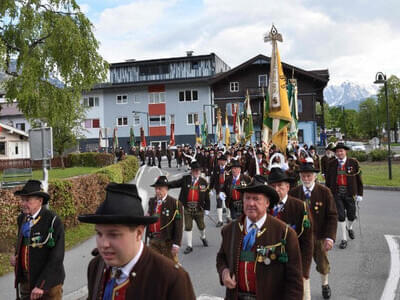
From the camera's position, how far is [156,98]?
56000mm

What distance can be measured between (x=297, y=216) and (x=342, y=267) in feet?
10.2

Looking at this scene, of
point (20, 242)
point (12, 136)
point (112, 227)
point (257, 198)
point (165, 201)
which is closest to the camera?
point (112, 227)

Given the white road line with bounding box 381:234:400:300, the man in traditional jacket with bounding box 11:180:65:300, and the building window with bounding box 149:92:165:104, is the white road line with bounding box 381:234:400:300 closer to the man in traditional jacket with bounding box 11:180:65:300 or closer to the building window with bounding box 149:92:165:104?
the man in traditional jacket with bounding box 11:180:65:300

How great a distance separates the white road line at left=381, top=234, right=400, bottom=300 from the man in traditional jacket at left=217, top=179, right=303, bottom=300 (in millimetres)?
3027

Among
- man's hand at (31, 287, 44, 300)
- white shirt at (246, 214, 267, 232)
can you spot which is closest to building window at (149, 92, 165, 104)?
man's hand at (31, 287, 44, 300)

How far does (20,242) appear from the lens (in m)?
4.56

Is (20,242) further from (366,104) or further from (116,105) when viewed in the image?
(366,104)

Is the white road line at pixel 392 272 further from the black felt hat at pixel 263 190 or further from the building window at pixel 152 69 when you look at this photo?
the building window at pixel 152 69

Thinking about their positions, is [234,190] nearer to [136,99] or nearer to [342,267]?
[342,267]

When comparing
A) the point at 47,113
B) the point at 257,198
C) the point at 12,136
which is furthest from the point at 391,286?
the point at 12,136

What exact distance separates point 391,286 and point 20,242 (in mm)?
5429

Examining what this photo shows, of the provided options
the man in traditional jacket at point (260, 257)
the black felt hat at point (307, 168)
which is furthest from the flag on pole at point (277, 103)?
the man in traditional jacket at point (260, 257)

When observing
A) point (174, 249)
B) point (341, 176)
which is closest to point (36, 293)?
point (174, 249)

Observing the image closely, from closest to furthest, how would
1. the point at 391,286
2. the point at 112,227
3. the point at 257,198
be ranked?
the point at 112,227 < the point at 257,198 < the point at 391,286
